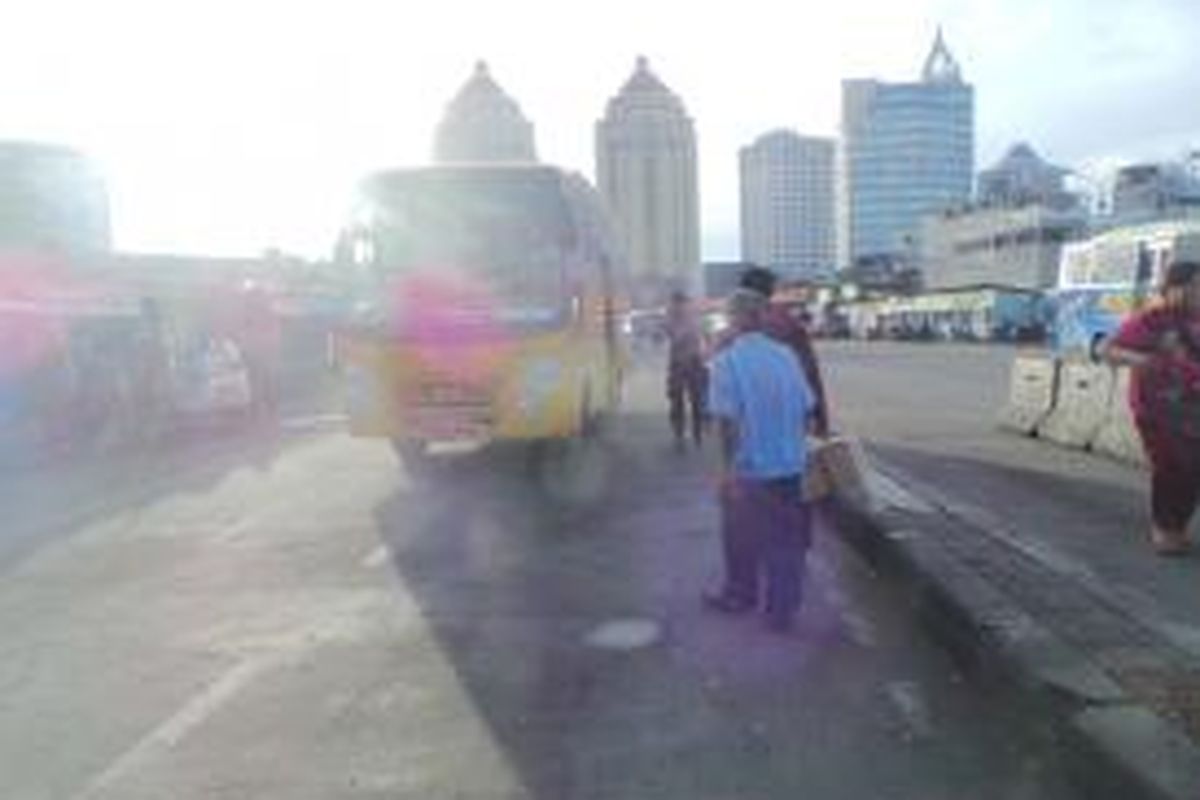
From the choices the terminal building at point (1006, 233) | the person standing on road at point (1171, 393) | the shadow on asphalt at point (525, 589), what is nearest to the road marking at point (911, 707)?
the shadow on asphalt at point (525, 589)

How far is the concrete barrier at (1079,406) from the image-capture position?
866 inches

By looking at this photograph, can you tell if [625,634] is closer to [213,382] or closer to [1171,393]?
[1171,393]

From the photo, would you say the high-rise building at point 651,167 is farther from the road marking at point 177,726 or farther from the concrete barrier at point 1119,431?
the road marking at point 177,726

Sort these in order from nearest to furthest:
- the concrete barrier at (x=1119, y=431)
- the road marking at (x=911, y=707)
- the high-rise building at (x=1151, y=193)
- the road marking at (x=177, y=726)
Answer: the road marking at (x=177, y=726) < the road marking at (x=911, y=707) < the concrete barrier at (x=1119, y=431) < the high-rise building at (x=1151, y=193)

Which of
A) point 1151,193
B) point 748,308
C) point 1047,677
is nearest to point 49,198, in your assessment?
point 748,308

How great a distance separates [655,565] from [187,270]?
22.3 metres

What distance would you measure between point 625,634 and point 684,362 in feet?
42.8

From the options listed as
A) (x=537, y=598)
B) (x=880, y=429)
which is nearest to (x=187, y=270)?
(x=880, y=429)

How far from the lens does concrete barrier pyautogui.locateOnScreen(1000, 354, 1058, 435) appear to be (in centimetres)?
2445

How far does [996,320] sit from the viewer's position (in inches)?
3248

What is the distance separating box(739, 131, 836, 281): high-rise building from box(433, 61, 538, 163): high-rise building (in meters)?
123

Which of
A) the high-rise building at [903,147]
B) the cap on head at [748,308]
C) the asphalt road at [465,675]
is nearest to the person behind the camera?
the asphalt road at [465,675]

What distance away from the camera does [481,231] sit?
21.8m

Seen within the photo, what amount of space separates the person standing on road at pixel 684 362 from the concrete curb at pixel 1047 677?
32.6ft
